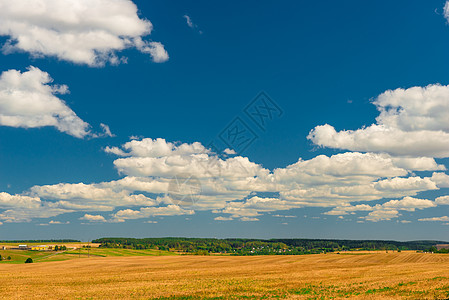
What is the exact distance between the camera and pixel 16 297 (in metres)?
44.2

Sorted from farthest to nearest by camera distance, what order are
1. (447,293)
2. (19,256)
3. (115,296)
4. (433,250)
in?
(433,250), (19,256), (115,296), (447,293)

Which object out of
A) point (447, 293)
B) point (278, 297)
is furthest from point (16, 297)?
point (447, 293)

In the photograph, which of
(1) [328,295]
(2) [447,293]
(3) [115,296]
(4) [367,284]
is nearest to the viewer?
→ (2) [447,293]

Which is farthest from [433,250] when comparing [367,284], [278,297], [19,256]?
[19,256]

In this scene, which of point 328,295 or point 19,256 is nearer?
point 328,295

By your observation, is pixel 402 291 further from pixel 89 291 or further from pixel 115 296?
pixel 89 291

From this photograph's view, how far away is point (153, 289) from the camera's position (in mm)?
48812

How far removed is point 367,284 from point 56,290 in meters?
40.2

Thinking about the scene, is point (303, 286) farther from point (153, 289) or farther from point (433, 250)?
point (433, 250)

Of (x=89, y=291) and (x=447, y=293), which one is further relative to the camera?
(x=89, y=291)

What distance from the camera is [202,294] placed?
1726 inches

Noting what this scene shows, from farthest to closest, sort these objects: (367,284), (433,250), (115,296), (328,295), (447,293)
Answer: (433,250)
(367,284)
(115,296)
(328,295)
(447,293)

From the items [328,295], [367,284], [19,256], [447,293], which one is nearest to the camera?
[447,293]

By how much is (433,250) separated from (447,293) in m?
178
